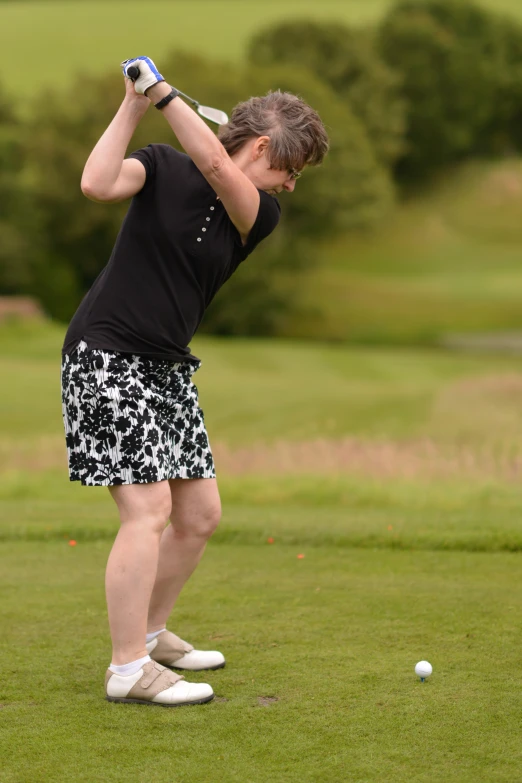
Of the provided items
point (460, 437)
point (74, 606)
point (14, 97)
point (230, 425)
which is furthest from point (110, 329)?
point (14, 97)

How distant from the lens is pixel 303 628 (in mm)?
3912

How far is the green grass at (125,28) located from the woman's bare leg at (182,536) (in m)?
44.5

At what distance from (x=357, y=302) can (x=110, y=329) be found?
3507 centimetres

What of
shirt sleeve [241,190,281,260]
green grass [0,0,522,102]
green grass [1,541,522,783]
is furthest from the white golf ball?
green grass [0,0,522,102]

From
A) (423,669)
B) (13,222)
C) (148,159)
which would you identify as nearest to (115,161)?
(148,159)

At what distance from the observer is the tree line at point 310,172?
34500 millimetres

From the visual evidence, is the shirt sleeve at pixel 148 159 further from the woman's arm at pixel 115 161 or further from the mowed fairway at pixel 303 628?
the mowed fairway at pixel 303 628

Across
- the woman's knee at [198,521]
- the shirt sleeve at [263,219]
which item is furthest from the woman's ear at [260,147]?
the woman's knee at [198,521]

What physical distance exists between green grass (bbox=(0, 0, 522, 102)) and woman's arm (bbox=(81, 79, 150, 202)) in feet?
146

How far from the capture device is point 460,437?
35.1 ft

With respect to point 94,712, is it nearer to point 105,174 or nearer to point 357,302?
point 105,174

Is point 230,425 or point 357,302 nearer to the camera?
point 230,425

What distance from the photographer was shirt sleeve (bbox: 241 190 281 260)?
10.7 feet

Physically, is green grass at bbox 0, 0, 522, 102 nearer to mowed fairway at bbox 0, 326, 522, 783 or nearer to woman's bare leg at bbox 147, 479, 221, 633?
mowed fairway at bbox 0, 326, 522, 783
